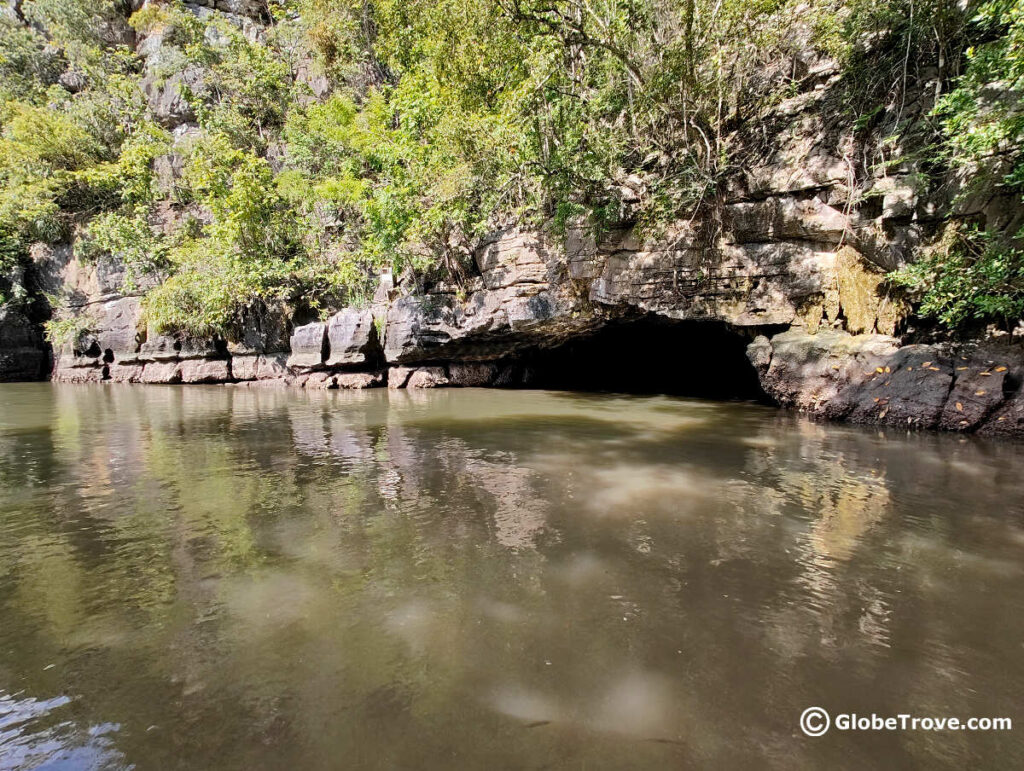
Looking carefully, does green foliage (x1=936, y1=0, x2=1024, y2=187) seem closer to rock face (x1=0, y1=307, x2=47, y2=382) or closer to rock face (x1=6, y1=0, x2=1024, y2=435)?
rock face (x1=6, y1=0, x2=1024, y2=435)

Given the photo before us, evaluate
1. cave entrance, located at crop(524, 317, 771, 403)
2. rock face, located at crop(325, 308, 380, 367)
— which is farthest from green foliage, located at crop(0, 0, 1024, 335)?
cave entrance, located at crop(524, 317, 771, 403)

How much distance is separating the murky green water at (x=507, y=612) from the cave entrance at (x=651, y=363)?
6.87m

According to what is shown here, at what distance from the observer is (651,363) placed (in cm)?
1395

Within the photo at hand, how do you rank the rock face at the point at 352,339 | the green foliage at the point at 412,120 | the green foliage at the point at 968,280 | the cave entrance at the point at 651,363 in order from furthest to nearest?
the rock face at the point at 352,339 < the cave entrance at the point at 651,363 < the green foliage at the point at 412,120 < the green foliage at the point at 968,280

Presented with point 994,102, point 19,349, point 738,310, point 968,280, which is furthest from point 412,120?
point 19,349

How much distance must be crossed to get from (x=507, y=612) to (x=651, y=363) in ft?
41.1

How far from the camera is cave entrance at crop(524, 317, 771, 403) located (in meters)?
11.6

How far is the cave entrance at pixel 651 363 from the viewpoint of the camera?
458 inches

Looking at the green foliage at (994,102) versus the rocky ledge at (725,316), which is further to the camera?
the rocky ledge at (725,316)

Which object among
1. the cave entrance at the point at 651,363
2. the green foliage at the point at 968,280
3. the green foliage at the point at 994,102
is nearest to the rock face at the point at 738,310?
the cave entrance at the point at 651,363

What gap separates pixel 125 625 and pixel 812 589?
3.27 metres

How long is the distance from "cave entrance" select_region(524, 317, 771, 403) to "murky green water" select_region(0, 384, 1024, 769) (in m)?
6.87

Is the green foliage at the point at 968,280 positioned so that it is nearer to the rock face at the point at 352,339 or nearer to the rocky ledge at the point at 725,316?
the rocky ledge at the point at 725,316

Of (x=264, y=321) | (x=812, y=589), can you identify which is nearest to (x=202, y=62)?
(x=264, y=321)
